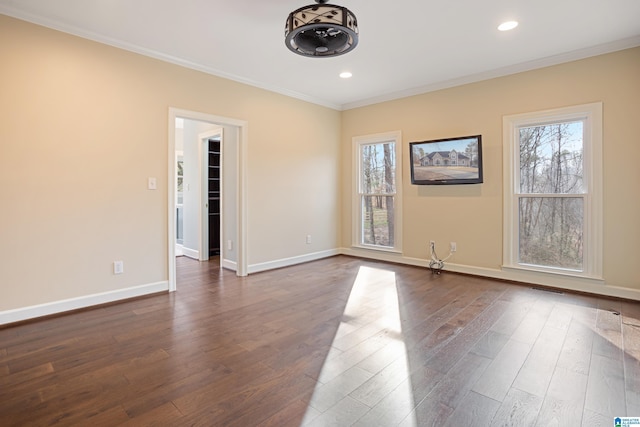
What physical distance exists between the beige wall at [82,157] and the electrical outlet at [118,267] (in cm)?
4

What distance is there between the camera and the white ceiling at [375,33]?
283cm

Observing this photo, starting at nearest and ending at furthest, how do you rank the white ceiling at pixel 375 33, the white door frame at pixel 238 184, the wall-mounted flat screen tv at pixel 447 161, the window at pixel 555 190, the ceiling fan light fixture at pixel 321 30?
the ceiling fan light fixture at pixel 321 30 < the white ceiling at pixel 375 33 < the window at pixel 555 190 < the white door frame at pixel 238 184 < the wall-mounted flat screen tv at pixel 447 161

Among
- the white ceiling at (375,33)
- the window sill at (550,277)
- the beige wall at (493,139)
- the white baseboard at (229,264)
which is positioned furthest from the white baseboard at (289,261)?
the window sill at (550,277)

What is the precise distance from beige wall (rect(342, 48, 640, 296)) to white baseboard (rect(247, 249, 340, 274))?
458 mm

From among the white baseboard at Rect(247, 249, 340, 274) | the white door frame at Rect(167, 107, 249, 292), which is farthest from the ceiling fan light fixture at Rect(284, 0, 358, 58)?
the white baseboard at Rect(247, 249, 340, 274)

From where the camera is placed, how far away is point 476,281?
4.35 meters

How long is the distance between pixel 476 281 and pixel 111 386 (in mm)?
4063

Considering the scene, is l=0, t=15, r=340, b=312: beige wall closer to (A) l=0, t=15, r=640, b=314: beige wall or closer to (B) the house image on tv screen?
(A) l=0, t=15, r=640, b=314: beige wall

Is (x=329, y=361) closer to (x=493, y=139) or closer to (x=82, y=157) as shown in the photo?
(x=82, y=157)

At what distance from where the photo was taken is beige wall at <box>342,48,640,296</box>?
11.5 ft

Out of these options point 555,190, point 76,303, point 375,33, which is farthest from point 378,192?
point 76,303

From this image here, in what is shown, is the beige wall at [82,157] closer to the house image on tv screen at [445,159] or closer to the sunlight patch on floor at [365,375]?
the sunlight patch on floor at [365,375]

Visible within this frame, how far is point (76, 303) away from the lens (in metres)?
3.25

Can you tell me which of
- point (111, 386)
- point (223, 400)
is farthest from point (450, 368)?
point (111, 386)
